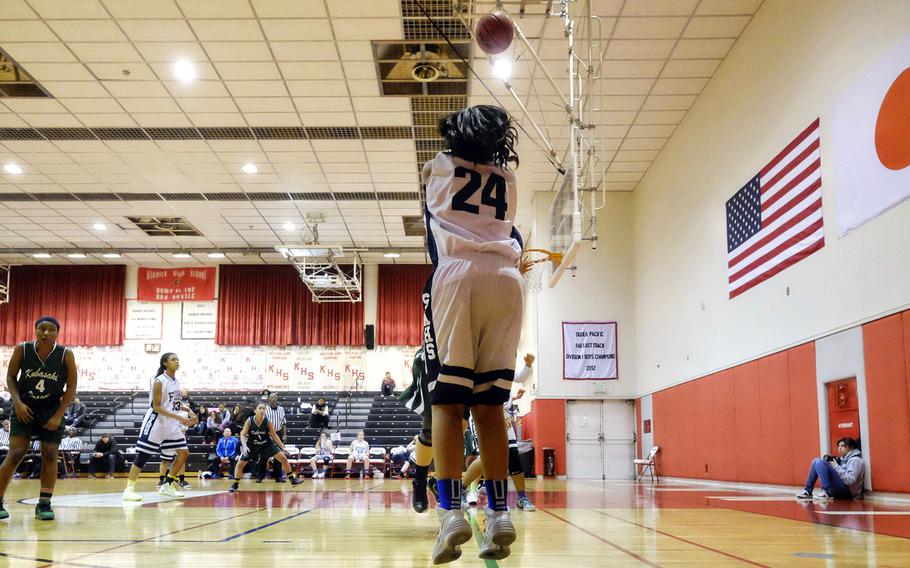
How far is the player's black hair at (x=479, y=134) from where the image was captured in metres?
2.72

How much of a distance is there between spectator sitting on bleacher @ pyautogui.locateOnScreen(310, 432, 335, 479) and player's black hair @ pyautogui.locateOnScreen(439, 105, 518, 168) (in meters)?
15.0

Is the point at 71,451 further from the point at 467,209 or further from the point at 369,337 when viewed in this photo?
the point at 467,209

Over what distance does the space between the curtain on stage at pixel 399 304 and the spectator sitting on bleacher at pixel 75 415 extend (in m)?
8.50


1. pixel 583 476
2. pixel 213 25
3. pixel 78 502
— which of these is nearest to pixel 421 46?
pixel 213 25

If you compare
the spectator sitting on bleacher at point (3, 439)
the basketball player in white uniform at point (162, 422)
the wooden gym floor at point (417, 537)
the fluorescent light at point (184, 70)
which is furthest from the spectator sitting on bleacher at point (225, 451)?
the wooden gym floor at point (417, 537)

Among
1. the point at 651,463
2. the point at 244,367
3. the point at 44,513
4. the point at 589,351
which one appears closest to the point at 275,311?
the point at 244,367

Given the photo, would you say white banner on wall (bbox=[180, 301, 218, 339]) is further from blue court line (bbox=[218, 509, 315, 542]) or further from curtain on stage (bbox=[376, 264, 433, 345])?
blue court line (bbox=[218, 509, 315, 542])

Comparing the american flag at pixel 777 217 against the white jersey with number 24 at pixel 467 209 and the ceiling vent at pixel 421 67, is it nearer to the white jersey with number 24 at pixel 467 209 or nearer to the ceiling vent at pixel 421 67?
the ceiling vent at pixel 421 67

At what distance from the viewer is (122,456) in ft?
57.4

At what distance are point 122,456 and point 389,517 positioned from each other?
14.3m

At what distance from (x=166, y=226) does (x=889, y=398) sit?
56.5 feet

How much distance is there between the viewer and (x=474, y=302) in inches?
102

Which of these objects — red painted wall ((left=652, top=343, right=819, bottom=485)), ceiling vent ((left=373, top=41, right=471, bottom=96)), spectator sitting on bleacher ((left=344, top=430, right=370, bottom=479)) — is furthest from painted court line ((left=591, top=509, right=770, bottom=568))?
spectator sitting on bleacher ((left=344, top=430, right=370, bottom=479))

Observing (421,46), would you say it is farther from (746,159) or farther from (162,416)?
(162,416)
